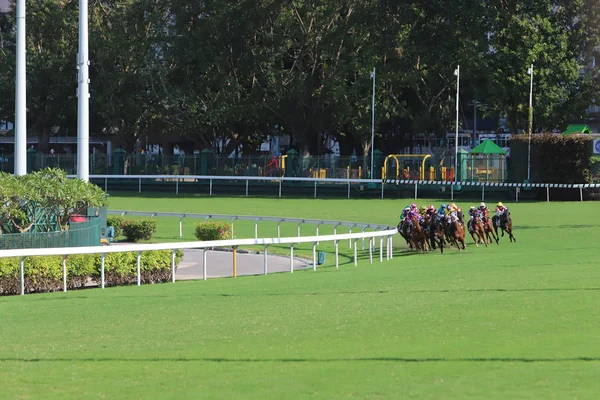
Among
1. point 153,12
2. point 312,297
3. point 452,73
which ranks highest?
point 153,12

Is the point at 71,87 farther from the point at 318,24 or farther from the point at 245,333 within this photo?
the point at 245,333

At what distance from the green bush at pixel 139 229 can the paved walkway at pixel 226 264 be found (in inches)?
124

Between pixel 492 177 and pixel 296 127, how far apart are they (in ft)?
44.7

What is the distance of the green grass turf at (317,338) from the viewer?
7.35m

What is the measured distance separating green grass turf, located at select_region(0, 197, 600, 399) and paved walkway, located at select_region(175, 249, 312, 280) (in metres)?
3.82

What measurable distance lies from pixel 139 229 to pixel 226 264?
6686 mm

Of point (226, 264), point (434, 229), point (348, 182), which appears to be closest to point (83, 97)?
point (226, 264)

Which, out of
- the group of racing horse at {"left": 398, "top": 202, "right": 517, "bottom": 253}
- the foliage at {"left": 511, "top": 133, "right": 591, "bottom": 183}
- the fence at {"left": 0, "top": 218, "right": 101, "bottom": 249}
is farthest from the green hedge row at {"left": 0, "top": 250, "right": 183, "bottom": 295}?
the foliage at {"left": 511, "top": 133, "right": 591, "bottom": 183}

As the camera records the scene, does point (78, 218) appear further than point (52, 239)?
Yes

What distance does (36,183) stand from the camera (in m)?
19.1

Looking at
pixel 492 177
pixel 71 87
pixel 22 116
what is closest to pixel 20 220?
pixel 22 116

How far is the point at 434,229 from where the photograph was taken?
23391 mm

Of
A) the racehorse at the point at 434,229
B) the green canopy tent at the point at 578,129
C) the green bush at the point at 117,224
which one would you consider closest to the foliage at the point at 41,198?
the racehorse at the point at 434,229

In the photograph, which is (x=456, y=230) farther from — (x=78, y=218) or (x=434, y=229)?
(x=78, y=218)
